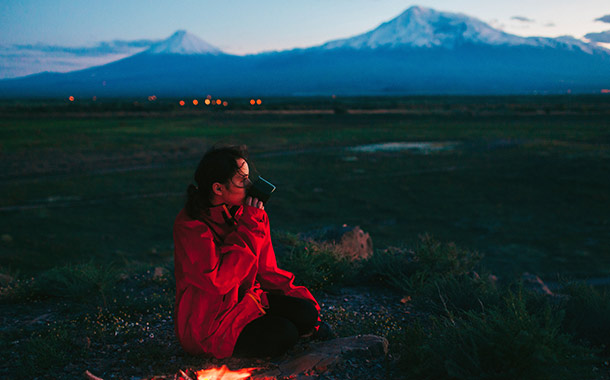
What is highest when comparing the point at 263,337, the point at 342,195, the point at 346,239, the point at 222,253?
the point at 222,253

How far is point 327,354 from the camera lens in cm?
299

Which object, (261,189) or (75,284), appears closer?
(261,189)

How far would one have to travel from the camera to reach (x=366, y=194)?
1357cm

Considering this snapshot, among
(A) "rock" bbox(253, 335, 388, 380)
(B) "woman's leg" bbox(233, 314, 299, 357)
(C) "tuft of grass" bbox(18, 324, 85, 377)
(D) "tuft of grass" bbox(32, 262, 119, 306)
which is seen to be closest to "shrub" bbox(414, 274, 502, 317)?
(A) "rock" bbox(253, 335, 388, 380)

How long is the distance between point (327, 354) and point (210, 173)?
1313 mm

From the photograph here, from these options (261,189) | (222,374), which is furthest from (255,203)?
(222,374)

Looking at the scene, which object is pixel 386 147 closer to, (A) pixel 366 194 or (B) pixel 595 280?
(A) pixel 366 194

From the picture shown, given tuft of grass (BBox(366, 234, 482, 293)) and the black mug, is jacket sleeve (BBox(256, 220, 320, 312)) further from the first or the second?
tuft of grass (BBox(366, 234, 482, 293))

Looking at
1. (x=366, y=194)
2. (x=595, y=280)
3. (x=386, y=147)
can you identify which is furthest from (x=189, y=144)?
(x=595, y=280)

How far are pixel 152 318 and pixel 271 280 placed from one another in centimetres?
140

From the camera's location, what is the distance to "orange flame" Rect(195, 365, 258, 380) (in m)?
2.65

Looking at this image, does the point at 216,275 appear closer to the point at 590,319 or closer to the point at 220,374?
the point at 220,374

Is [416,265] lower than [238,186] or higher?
lower

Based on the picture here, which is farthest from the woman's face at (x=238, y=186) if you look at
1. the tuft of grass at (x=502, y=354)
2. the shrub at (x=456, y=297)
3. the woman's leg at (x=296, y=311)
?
the shrub at (x=456, y=297)
